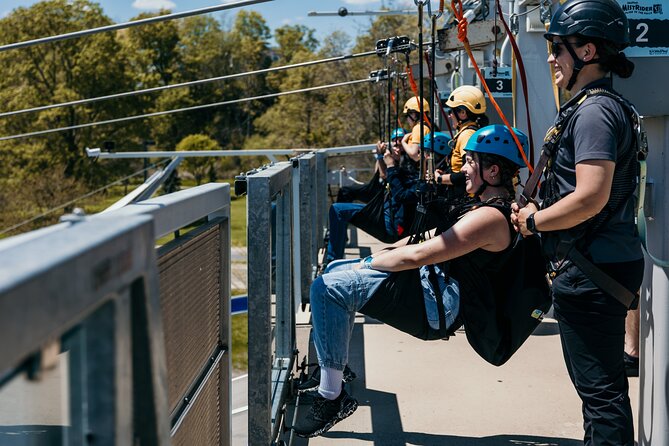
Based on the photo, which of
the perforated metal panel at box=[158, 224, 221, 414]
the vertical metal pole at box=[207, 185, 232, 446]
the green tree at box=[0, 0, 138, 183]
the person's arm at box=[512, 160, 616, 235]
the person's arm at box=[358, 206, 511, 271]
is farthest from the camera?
the green tree at box=[0, 0, 138, 183]

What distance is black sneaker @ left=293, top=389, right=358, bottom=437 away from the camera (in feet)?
12.7

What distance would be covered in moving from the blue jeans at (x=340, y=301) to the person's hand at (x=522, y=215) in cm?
44

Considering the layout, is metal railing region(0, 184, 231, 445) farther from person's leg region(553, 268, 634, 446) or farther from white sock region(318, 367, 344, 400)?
white sock region(318, 367, 344, 400)

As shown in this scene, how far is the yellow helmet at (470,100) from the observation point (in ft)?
22.6

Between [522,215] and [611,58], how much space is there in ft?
2.11

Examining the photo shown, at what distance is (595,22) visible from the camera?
3189 millimetres

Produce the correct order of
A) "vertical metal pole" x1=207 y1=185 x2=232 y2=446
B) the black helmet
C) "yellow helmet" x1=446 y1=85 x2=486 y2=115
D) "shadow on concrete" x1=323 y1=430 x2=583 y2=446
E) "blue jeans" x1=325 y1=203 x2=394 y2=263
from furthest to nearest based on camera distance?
"blue jeans" x1=325 y1=203 x2=394 y2=263 < "yellow helmet" x1=446 y1=85 x2=486 y2=115 < "shadow on concrete" x1=323 y1=430 x2=583 y2=446 < the black helmet < "vertical metal pole" x1=207 y1=185 x2=232 y2=446

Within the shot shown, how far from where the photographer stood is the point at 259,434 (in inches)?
128

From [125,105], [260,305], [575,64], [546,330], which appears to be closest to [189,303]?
[260,305]

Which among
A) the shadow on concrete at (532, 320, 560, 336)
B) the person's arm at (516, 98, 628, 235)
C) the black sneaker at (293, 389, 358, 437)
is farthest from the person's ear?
the shadow on concrete at (532, 320, 560, 336)

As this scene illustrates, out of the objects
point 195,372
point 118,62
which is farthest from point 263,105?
point 195,372

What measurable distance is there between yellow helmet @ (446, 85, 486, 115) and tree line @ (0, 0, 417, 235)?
24.9 m

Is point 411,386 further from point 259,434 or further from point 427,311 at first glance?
point 259,434

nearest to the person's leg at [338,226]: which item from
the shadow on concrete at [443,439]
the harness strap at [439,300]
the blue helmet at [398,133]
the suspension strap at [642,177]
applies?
the blue helmet at [398,133]
